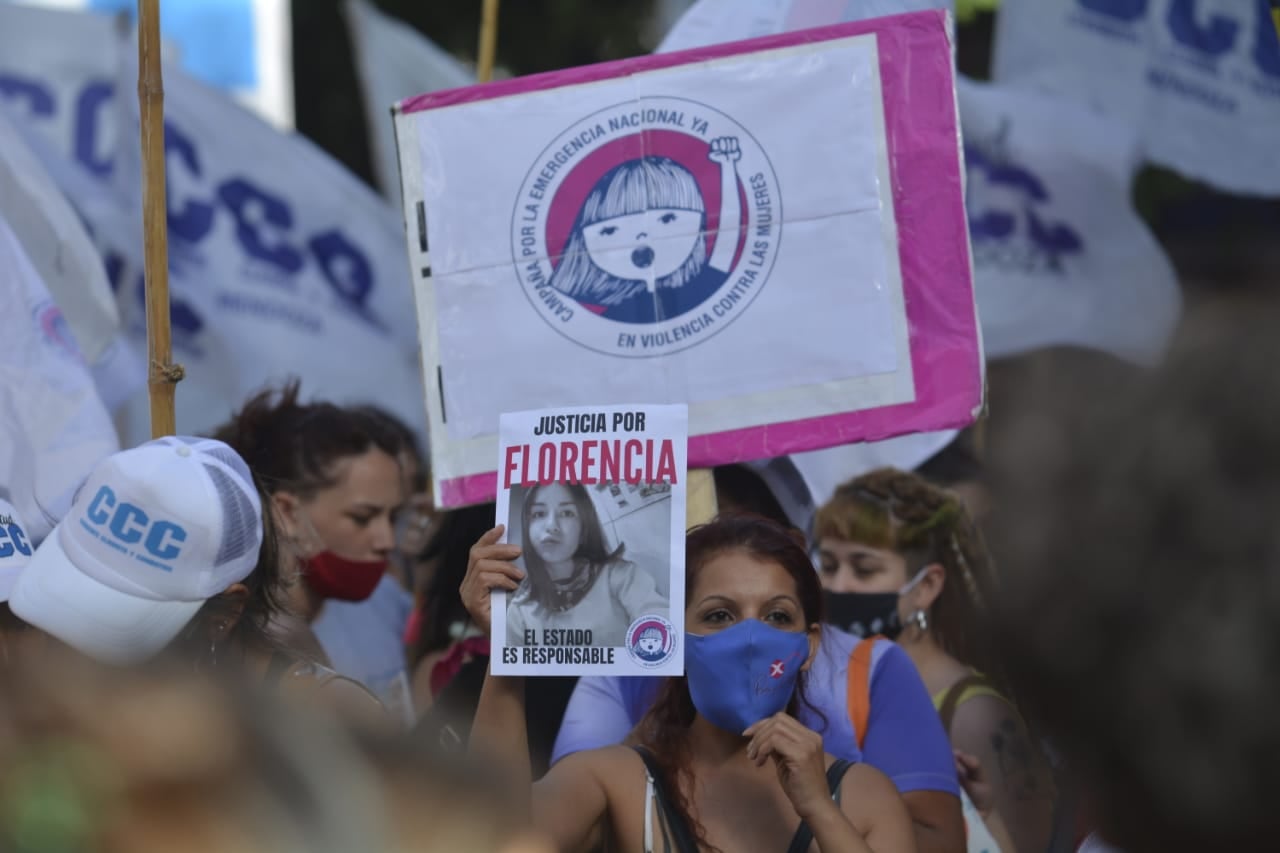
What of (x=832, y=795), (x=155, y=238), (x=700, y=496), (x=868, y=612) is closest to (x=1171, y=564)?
(x=832, y=795)

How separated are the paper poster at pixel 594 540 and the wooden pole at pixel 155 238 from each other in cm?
85

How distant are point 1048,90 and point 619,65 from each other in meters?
3.70

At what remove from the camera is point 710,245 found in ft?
10.8

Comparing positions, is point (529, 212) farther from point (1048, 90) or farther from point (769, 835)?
point (1048, 90)

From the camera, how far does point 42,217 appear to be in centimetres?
466

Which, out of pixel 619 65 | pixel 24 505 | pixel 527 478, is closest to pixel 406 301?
pixel 24 505

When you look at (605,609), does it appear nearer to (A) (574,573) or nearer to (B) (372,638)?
(A) (574,573)

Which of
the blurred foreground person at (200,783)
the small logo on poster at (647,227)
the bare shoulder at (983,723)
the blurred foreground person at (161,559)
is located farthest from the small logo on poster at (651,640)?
the blurred foreground person at (200,783)

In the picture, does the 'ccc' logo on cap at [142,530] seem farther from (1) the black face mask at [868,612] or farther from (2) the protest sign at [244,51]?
(2) the protest sign at [244,51]

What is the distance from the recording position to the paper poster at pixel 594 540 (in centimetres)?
259

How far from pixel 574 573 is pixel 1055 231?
4.32 metres

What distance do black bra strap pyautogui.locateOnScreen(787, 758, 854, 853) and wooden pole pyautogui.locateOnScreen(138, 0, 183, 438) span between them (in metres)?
1.45

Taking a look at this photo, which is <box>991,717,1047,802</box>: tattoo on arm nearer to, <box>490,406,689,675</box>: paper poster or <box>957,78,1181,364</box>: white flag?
<box>490,406,689,675</box>: paper poster

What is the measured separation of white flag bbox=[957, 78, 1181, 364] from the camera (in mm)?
6332
